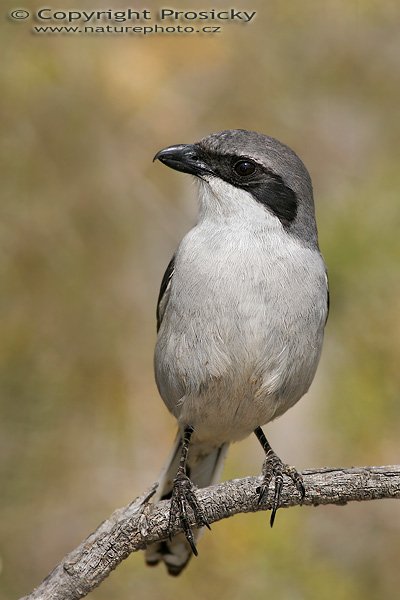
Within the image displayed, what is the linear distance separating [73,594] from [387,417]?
2926 millimetres

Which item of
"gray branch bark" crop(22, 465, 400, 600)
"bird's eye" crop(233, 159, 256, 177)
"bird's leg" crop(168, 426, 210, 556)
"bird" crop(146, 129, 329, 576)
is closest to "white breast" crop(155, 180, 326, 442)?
"bird" crop(146, 129, 329, 576)

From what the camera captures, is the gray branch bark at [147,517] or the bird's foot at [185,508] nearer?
the gray branch bark at [147,517]

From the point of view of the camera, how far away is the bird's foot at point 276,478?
4588 millimetres

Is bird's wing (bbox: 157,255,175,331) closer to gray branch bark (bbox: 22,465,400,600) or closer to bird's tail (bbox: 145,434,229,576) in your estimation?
bird's tail (bbox: 145,434,229,576)

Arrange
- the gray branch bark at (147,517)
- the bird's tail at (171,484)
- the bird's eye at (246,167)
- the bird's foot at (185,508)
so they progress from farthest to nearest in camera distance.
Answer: the bird's tail at (171,484) < the bird's eye at (246,167) < the bird's foot at (185,508) < the gray branch bark at (147,517)

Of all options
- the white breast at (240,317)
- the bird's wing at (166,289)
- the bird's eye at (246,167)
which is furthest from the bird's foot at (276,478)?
the bird's eye at (246,167)

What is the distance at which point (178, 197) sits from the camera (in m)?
7.39

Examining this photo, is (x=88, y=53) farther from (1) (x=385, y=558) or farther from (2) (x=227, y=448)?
(1) (x=385, y=558)

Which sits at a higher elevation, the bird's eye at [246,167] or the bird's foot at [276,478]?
the bird's eye at [246,167]

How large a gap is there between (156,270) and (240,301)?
287 centimetres

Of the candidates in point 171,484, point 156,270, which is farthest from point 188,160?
point 156,270

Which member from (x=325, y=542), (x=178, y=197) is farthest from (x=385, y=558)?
(x=178, y=197)

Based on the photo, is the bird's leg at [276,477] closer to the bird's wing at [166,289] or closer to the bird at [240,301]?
the bird at [240,301]

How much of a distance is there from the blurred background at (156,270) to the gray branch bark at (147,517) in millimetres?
1682
